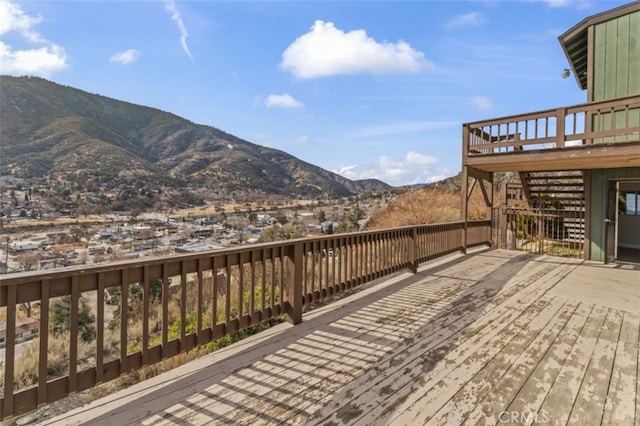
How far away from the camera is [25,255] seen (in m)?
10.2

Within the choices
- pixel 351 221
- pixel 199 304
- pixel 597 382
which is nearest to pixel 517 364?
pixel 597 382

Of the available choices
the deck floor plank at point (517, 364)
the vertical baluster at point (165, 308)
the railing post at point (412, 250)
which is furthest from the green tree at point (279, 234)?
the vertical baluster at point (165, 308)

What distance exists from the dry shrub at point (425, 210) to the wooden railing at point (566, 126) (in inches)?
230

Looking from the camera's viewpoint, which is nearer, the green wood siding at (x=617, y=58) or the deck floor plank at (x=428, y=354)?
the deck floor plank at (x=428, y=354)

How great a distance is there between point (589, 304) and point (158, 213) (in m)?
23.9

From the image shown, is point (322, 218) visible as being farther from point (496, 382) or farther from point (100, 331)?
point (100, 331)

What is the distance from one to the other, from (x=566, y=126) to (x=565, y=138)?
0.81ft

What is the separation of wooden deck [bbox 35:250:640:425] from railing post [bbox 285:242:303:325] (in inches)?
5.4

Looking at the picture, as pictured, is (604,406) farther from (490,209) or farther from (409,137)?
(409,137)

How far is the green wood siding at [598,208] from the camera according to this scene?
23.9ft

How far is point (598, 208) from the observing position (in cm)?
735

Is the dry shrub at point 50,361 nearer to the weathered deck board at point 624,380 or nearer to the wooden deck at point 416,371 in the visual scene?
the wooden deck at point 416,371

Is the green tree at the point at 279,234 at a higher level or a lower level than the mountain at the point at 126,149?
lower

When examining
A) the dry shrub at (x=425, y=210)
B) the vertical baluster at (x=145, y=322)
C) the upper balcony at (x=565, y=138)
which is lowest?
the vertical baluster at (x=145, y=322)
